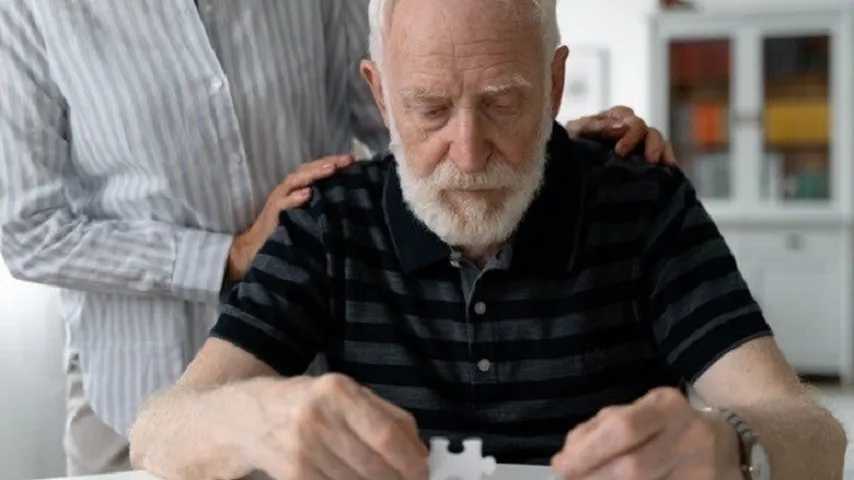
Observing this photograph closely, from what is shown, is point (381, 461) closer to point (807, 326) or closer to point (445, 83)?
point (445, 83)

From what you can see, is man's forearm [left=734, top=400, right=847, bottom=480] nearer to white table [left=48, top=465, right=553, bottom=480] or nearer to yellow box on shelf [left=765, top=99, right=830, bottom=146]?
white table [left=48, top=465, right=553, bottom=480]

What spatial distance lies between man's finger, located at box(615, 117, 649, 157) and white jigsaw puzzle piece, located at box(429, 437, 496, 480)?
690mm

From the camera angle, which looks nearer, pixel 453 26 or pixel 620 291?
pixel 453 26

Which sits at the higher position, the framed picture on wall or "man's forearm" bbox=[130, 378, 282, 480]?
"man's forearm" bbox=[130, 378, 282, 480]

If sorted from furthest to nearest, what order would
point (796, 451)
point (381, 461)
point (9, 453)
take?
point (9, 453) → point (796, 451) → point (381, 461)

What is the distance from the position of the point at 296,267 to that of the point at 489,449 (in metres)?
0.38

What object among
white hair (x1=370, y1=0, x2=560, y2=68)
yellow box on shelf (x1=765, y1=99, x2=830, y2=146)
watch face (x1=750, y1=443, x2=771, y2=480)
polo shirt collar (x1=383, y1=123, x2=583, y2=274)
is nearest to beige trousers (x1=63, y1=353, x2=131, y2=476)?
polo shirt collar (x1=383, y1=123, x2=583, y2=274)

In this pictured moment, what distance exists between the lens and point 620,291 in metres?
1.66

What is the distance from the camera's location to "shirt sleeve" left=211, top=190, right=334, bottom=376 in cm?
163

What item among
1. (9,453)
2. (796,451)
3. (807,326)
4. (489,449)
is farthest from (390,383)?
(807,326)

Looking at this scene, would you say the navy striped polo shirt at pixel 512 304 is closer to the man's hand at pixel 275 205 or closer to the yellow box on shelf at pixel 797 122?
the man's hand at pixel 275 205

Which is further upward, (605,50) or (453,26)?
(453,26)

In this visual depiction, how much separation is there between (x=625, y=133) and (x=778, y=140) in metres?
4.59

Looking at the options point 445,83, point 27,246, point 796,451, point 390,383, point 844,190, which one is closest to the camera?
point 796,451
